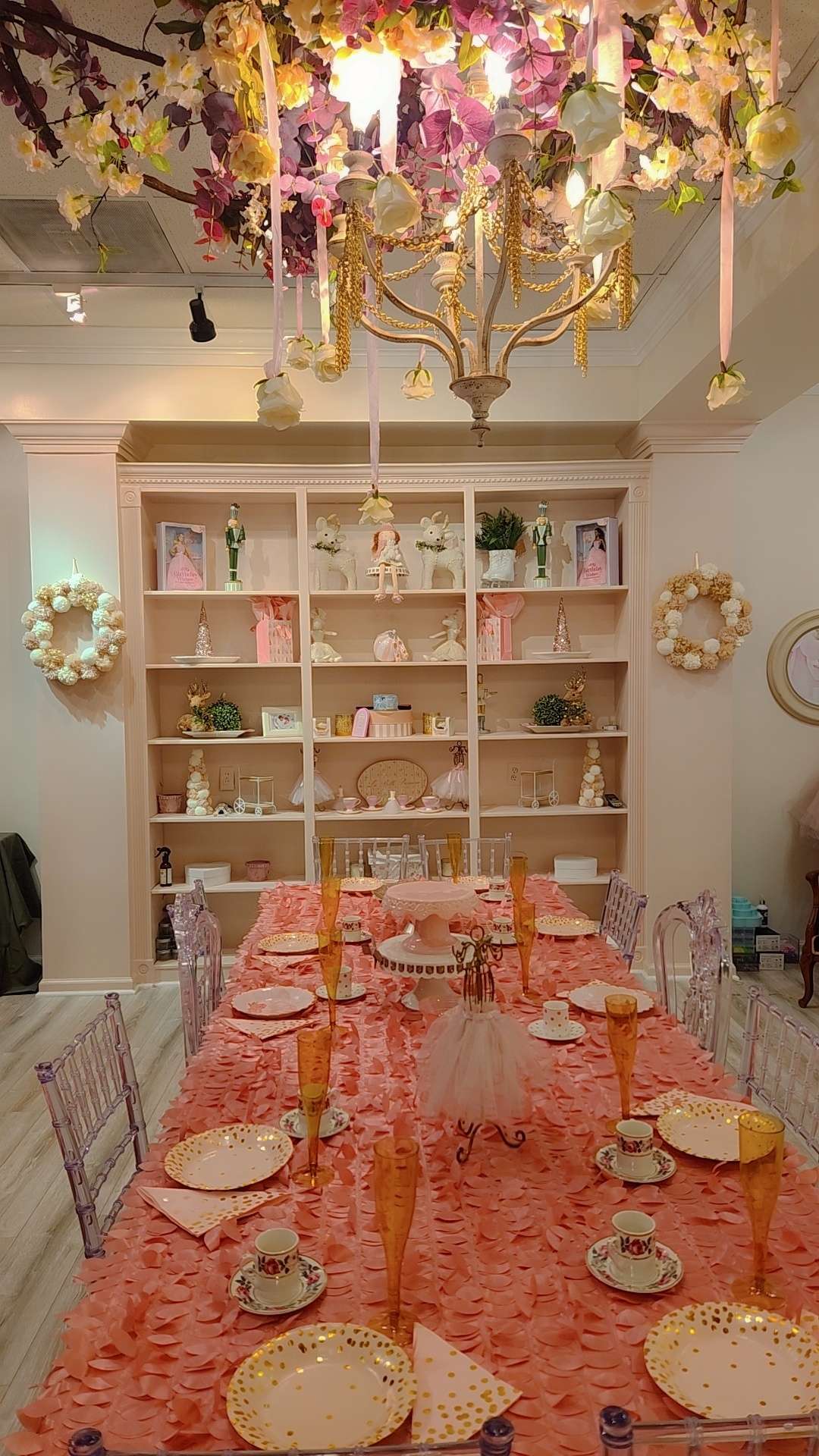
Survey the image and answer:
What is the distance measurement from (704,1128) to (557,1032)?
0.45 meters

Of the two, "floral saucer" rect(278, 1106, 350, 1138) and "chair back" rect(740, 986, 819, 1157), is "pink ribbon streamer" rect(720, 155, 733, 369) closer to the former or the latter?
"chair back" rect(740, 986, 819, 1157)

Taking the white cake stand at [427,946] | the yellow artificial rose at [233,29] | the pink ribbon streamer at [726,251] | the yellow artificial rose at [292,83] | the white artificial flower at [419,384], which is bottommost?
the white cake stand at [427,946]

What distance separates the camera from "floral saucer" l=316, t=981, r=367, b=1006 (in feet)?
7.39

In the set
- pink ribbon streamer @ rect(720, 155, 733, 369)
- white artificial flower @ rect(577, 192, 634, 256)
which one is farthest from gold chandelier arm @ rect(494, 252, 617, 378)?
white artificial flower @ rect(577, 192, 634, 256)

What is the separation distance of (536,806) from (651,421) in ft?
6.10

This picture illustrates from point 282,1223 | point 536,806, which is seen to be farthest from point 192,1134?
point 536,806

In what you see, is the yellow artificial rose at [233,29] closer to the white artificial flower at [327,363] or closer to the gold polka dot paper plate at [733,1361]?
the white artificial flower at [327,363]

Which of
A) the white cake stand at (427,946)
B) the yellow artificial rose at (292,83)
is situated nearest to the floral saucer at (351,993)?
the white cake stand at (427,946)

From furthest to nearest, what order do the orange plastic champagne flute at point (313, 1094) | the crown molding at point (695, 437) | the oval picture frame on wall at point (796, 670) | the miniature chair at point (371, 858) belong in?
the oval picture frame on wall at point (796, 670) → the crown molding at point (695, 437) → the miniature chair at point (371, 858) → the orange plastic champagne flute at point (313, 1094)

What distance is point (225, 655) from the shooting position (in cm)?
471

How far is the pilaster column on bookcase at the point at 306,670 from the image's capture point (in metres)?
4.49

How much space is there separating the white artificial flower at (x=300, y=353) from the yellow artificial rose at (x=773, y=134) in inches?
41.8

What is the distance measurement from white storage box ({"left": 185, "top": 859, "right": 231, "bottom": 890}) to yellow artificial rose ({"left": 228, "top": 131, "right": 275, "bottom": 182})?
357 centimetres

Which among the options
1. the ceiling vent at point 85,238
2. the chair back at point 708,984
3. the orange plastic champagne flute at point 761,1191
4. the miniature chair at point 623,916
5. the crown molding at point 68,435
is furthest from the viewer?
the crown molding at point 68,435
